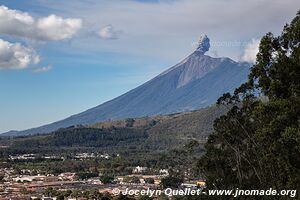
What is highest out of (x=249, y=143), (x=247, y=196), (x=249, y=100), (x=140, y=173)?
(x=249, y=100)

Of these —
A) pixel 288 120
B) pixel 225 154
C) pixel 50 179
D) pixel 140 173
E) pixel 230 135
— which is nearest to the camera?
pixel 288 120

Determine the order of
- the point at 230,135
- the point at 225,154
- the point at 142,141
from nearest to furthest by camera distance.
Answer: the point at 230,135
the point at 225,154
the point at 142,141

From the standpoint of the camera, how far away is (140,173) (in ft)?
317

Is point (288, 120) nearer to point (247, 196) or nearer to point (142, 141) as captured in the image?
point (247, 196)

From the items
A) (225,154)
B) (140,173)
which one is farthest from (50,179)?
(225,154)

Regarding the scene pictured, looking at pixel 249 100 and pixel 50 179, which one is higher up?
pixel 249 100

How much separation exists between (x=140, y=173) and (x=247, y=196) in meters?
78.4

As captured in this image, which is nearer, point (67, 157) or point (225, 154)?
point (225, 154)

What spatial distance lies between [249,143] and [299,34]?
5301 millimetres

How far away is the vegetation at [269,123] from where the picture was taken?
16141 mm

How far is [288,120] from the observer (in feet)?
53.0

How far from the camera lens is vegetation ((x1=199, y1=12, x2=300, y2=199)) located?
16.1 metres

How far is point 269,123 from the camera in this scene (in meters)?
16.6

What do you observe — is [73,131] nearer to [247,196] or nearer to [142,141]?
[142,141]
